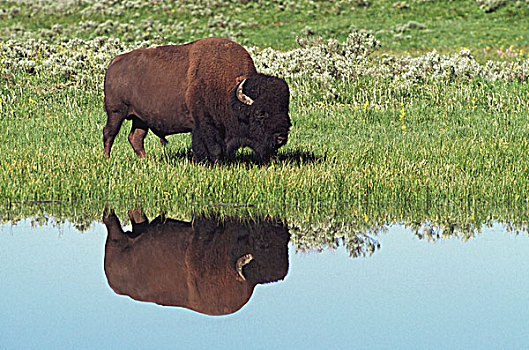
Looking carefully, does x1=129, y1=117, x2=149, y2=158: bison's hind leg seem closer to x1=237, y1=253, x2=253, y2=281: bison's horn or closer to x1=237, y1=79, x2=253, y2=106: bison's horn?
x1=237, y1=79, x2=253, y2=106: bison's horn

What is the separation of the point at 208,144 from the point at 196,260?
484 centimetres

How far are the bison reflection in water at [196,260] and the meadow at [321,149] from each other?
2.30 feet

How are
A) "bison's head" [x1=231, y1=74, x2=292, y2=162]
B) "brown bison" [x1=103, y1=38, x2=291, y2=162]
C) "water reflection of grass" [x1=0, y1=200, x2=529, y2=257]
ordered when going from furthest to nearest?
"brown bison" [x1=103, y1=38, x2=291, y2=162]
"bison's head" [x1=231, y1=74, x2=292, y2=162]
"water reflection of grass" [x1=0, y1=200, x2=529, y2=257]

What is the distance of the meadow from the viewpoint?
29.0ft

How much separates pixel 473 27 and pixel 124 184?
3377 centimetres

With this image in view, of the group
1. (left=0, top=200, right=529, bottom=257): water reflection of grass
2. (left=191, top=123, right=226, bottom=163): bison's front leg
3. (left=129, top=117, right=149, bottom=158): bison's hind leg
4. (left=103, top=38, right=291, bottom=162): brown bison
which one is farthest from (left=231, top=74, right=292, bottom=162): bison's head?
(left=129, top=117, right=149, bottom=158): bison's hind leg

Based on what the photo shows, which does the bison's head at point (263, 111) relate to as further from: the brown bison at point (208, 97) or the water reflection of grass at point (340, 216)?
the water reflection of grass at point (340, 216)

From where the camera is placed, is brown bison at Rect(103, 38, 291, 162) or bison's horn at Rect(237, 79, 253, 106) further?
bison's horn at Rect(237, 79, 253, 106)

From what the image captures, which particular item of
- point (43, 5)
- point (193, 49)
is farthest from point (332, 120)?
point (43, 5)

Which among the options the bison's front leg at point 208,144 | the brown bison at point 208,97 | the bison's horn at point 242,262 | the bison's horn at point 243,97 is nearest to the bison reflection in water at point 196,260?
the bison's horn at point 242,262

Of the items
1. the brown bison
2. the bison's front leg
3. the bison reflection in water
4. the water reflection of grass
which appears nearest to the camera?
the bison reflection in water

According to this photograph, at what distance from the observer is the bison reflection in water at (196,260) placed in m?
5.74

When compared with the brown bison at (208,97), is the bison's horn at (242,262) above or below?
above

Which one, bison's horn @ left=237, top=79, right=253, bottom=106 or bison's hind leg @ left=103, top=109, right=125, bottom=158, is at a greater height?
bison's horn @ left=237, top=79, right=253, bottom=106
